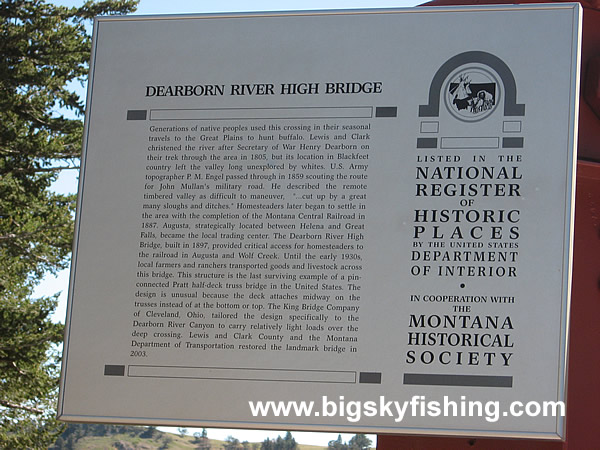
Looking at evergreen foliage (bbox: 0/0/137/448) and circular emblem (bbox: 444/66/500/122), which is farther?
evergreen foliage (bbox: 0/0/137/448)

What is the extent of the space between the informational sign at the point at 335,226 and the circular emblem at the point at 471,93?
0.4 inches

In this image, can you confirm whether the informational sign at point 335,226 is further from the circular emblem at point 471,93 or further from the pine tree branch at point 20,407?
the pine tree branch at point 20,407

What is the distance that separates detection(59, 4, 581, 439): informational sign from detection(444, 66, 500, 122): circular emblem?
1 cm

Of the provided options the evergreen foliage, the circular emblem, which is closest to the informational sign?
the circular emblem

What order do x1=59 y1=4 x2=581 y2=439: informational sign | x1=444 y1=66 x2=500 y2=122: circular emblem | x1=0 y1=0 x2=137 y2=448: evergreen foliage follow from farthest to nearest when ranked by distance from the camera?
x1=0 y1=0 x2=137 y2=448: evergreen foliage, x1=444 y1=66 x2=500 y2=122: circular emblem, x1=59 y1=4 x2=581 y2=439: informational sign

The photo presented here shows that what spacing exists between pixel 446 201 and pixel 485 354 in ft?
1.87

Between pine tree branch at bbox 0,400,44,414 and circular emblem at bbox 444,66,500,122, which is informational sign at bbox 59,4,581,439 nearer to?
circular emblem at bbox 444,66,500,122

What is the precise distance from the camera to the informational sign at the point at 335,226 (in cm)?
281

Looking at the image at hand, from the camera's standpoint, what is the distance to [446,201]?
2924 mm

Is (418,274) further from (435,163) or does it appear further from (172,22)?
(172,22)

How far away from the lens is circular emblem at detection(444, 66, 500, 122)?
298 centimetres

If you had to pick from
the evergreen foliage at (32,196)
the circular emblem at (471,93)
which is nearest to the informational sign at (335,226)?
the circular emblem at (471,93)

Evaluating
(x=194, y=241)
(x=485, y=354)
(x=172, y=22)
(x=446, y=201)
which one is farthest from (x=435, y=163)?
(x=172, y=22)

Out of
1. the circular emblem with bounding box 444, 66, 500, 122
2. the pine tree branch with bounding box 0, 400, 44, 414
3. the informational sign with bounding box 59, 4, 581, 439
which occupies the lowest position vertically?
the pine tree branch with bounding box 0, 400, 44, 414
